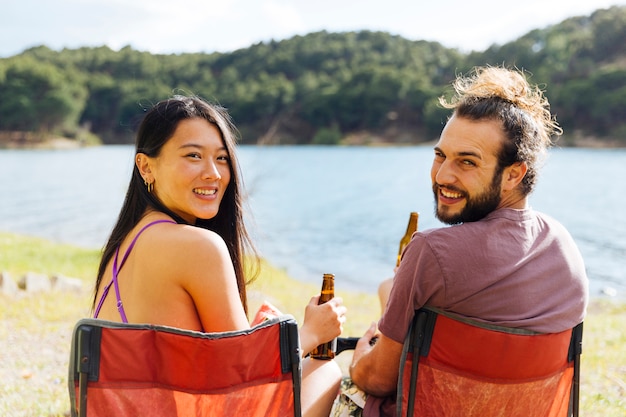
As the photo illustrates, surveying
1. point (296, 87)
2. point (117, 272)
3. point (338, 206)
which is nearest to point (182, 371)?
point (117, 272)

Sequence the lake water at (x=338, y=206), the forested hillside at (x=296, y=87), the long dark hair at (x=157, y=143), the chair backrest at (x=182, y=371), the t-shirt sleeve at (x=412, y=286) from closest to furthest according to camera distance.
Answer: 1. the chair backrest at (x=182, y=371)
2. the t-shirt sleeve at (x=412, y=286)
3. the long dark hair at (x=157, y=143)
4. the lake water at (x=338, y=206)
5. the forested hillside at (x=296, y=87)

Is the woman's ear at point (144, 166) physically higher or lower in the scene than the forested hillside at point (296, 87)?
lower

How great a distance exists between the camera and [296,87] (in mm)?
83188

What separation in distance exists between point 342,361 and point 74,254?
10401 mm

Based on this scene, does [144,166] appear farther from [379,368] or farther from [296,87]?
[296,87]

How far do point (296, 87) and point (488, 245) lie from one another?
8284 cm

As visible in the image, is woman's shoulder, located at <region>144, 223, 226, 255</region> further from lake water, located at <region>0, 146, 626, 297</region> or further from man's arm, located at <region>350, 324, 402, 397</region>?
lake water, located at <region>0, 146, 626, 297</region>

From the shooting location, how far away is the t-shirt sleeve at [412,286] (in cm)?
200

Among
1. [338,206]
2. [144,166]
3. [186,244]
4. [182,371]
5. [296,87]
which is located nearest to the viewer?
[182,371]

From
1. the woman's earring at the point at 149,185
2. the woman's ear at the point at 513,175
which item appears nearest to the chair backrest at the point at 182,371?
the woman's earring at the point at 149,185

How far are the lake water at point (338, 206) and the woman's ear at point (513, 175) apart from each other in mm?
5794

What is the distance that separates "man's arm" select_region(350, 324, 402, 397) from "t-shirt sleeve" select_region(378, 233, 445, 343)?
0.07 meters

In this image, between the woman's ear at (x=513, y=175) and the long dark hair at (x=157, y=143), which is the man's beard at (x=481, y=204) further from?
the long dark hair at (x=157, y=143)

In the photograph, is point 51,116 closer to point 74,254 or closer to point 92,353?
point 74,254
